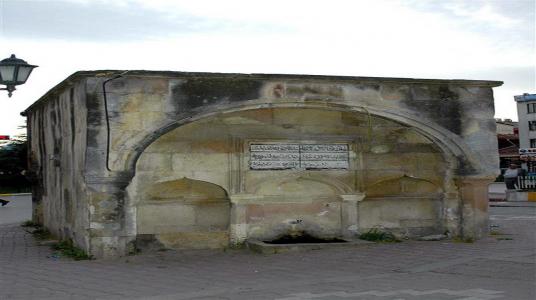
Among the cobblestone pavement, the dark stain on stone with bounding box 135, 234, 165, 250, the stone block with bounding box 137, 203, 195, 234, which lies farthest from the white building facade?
the dark stain on stone with bounding box 135, 234, 165, 250

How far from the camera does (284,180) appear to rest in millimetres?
12617

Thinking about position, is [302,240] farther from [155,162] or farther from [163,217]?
[155,162]

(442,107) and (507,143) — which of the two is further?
(507,143)

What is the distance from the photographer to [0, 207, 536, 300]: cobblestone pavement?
7898 millimetres

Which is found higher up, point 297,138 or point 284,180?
point 297,138

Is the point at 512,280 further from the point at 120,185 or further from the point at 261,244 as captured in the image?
the point at 120,185

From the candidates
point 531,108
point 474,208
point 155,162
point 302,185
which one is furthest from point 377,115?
point 531,108

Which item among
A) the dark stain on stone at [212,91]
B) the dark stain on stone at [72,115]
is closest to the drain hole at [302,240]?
the dark stain on stone at [212,91]

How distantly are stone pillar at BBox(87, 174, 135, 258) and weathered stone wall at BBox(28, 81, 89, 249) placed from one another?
168 millimetres

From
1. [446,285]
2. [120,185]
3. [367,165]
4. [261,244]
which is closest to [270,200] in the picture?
[261,244]

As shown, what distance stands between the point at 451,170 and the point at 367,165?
1.61 meters

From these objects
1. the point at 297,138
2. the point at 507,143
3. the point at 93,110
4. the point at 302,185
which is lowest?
the point at 302,185

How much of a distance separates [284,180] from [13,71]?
16.5ft

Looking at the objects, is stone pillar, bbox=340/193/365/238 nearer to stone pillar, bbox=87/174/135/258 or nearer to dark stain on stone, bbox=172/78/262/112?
dark stain on stone, bbox=172/78/262/112
